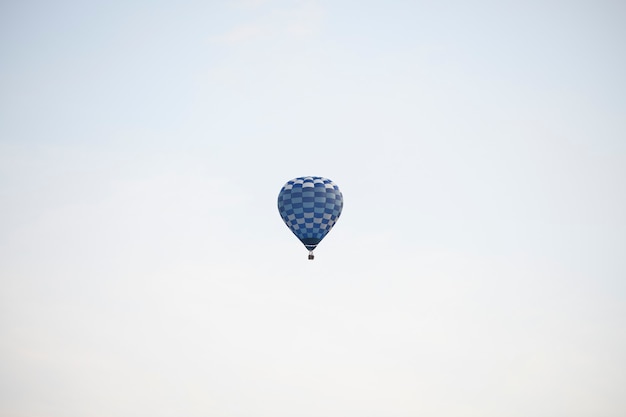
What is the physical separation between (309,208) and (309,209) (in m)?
0.08

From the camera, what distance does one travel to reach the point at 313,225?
8112 cm

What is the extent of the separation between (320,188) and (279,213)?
4.63 metres

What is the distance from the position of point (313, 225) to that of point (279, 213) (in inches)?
158

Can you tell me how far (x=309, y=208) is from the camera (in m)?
81.0

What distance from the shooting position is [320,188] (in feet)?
268

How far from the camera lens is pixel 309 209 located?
8100 cm

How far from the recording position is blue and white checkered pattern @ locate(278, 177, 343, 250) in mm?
81062

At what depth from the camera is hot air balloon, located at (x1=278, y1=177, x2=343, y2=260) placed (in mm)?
81062

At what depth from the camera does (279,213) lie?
83625mm

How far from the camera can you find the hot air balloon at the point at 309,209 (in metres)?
81.1

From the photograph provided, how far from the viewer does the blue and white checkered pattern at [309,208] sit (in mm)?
81062
